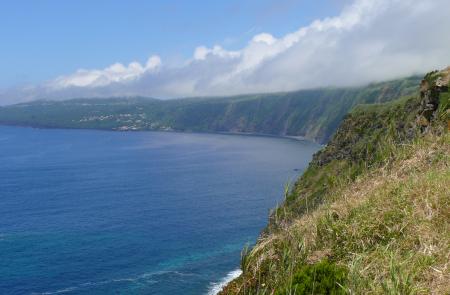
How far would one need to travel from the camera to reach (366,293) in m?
8.88

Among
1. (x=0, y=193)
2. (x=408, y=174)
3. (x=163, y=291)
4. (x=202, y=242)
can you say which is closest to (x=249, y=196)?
(x=202, y=242)

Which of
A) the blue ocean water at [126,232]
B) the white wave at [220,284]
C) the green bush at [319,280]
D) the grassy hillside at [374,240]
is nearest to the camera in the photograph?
the grassy hillside at [374,240]

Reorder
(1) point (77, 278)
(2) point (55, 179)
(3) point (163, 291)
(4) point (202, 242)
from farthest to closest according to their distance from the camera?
(2) point (55, 179), (4) point (202, 242), (1) point (77, 278), (3) point (163, 291)

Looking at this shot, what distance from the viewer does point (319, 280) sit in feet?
33.9

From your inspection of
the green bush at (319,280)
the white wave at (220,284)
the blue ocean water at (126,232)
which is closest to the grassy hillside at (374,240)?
the green bush at (319,280)

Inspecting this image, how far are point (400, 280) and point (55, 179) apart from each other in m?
196

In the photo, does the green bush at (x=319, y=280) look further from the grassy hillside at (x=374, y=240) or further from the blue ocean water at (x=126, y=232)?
the blue ocean water at (x=126, y=232)

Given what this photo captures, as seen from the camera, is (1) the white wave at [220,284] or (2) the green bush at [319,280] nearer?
(2) the green bush at [319,280]

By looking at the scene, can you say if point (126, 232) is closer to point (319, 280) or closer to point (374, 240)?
point (374, 240)

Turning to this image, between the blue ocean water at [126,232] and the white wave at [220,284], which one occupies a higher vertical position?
the blue ocean water at [126,232]

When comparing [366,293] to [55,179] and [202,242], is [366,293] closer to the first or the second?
[202,242]

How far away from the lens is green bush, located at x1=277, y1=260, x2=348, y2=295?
10047 millimetres

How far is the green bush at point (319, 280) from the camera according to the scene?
396 inches

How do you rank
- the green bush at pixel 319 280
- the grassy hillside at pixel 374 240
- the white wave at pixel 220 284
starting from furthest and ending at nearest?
the white wave at pixel 220 284, the green bush at pixel 319 280, the grassy hillside at pixel 374 240
